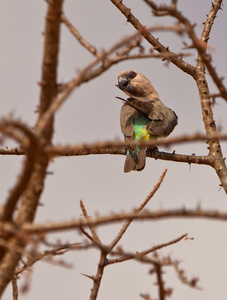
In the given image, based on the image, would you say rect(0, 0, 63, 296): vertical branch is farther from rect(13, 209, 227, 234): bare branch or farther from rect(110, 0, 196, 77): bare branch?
rect(110, 0, 196, 77): bare branch

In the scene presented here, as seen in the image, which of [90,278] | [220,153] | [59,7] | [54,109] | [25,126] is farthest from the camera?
[220,153]

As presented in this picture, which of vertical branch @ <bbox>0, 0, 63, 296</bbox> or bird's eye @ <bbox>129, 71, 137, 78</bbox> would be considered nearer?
vertical branch @ <bbox>0, 0, 63, 296</bbox>

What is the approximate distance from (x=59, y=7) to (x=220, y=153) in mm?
4389

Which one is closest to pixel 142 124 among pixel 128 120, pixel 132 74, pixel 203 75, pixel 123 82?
pixel 128 120

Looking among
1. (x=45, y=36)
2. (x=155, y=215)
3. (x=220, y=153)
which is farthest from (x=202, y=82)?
(x=155, y=215)

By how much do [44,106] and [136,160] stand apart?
6185 millimetres

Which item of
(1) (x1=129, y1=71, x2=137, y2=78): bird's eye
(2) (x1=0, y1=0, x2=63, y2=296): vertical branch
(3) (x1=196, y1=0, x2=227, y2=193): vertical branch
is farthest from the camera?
(1) (x1=129, y1=71, x2=137, y2=78): bird's eye

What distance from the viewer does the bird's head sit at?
38.4 ft

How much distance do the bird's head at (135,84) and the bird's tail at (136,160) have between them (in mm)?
3344

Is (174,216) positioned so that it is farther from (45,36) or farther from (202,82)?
(202,82)

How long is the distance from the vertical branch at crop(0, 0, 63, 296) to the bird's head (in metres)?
9.21

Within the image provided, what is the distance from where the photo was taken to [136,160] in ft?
27.1

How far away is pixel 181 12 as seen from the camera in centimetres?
264

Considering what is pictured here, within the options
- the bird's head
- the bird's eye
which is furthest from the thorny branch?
the bird's eye
